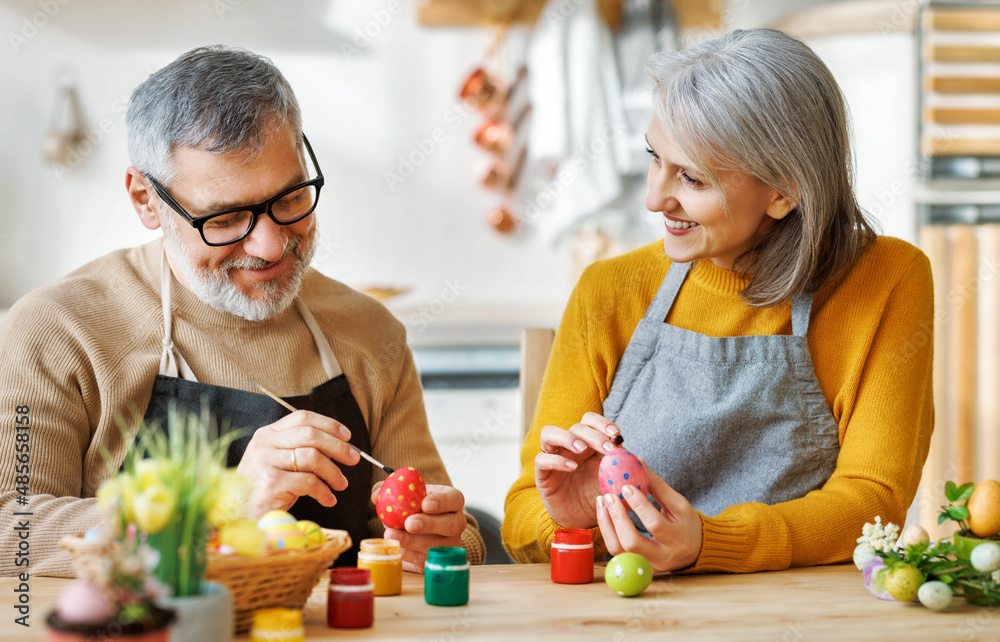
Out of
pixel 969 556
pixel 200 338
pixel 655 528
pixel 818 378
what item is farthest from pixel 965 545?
pixel 200 338

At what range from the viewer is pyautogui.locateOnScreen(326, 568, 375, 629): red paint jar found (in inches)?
38.6

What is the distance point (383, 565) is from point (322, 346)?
1.95 ft

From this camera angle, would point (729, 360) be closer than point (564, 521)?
No

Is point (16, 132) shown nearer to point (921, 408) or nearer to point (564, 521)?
point (564, 521)

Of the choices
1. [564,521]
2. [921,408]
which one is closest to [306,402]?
[564,521]

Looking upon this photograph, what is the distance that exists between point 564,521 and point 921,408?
0.61 metres

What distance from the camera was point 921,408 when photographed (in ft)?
4.85

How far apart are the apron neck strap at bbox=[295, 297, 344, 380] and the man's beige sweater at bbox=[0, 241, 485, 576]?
0.01 m

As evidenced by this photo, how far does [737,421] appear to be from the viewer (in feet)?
4.83
